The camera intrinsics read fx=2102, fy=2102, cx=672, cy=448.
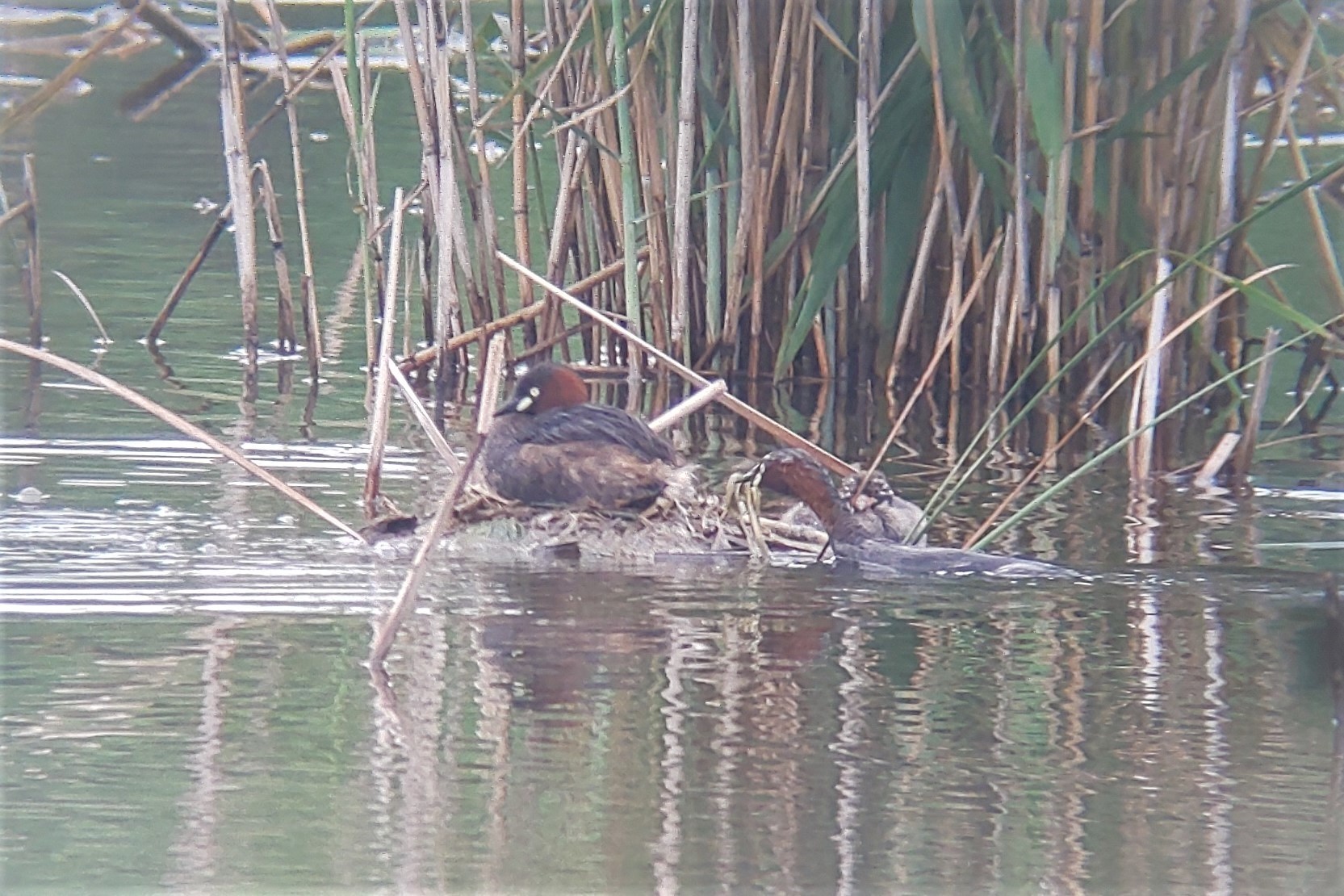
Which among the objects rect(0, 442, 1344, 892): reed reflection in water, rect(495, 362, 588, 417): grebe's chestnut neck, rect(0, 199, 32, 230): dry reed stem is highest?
rect(0, 199, 32, 230): dry reed stem

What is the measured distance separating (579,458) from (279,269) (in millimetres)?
2615

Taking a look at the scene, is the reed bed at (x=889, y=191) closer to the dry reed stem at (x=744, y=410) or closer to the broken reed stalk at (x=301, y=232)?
the broken reed stalk at (x=301, y=232)

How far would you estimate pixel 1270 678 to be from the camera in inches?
170

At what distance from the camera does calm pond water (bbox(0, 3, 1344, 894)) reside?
10.6ft

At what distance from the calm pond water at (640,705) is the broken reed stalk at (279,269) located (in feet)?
4.42

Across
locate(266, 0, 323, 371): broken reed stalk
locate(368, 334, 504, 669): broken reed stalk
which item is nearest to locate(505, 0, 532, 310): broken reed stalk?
locate(266, 0, 323, 371): broken reed stalk

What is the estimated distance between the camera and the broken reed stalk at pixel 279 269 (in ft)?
24.9

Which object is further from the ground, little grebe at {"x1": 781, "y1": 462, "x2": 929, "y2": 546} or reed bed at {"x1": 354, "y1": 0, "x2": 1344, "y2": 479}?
reed bed at {"x1": 354, "y1": 0, "x2": 1344, "y2": 479}

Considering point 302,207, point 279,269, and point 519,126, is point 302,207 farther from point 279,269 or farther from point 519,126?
point 519,126

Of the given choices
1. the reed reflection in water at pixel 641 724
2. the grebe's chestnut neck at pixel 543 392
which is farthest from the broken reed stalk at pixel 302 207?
the reed reflection in water at pixel 641 724

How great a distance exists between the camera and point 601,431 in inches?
226

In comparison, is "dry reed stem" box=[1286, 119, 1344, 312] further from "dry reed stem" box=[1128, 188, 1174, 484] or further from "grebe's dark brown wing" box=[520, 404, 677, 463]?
"grebe's dark brown wing" box=[520, 404, 677, 463]

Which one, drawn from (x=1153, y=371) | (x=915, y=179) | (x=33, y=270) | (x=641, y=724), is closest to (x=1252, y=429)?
(x=1153, y=371)

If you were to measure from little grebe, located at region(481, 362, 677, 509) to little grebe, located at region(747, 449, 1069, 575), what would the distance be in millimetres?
309
